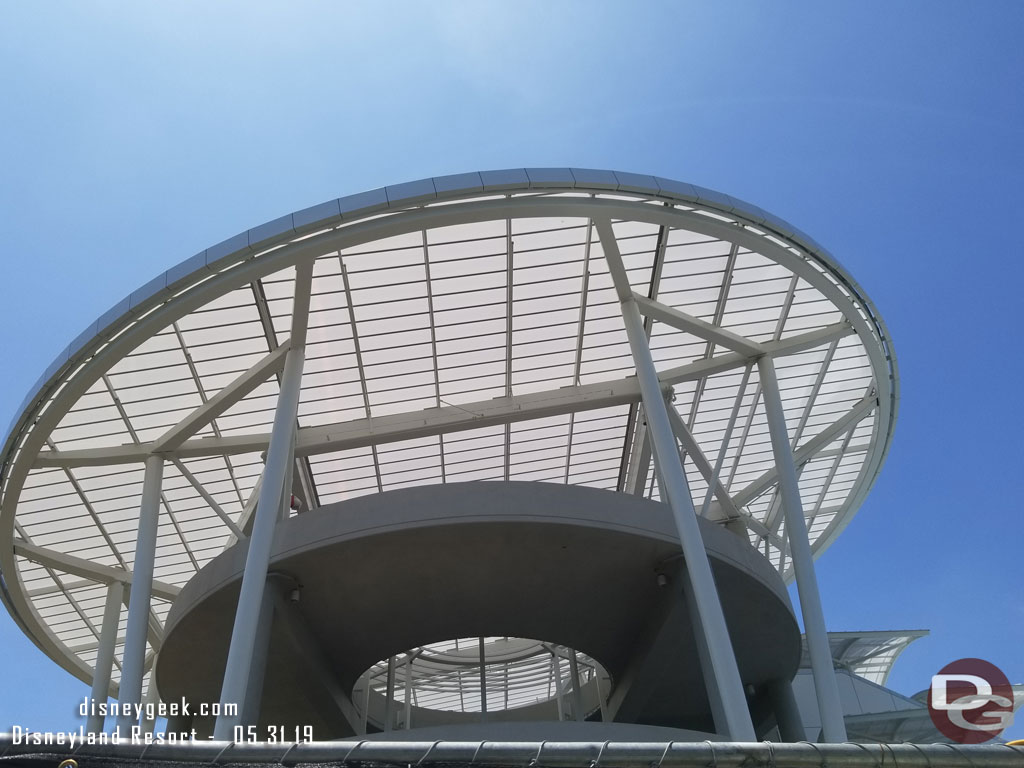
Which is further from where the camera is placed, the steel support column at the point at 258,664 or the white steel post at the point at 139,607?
the white steel post at the point at 139,607

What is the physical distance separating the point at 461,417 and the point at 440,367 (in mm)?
2606

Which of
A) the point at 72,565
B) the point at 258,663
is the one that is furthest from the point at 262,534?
the point at 72,565

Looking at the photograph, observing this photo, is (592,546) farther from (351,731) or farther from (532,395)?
(351,731)

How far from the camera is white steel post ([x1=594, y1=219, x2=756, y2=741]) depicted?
19.1 m

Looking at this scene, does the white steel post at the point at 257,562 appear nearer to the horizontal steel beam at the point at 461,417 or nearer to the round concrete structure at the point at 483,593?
the round concrete structure at the point at 483,593

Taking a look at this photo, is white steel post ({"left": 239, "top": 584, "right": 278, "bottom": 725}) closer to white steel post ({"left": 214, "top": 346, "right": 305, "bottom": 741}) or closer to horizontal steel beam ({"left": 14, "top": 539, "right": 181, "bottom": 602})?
white steel post ({"left": 214, "top": 346, "right": 305, "bottom": 741})

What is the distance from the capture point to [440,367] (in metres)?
30.0

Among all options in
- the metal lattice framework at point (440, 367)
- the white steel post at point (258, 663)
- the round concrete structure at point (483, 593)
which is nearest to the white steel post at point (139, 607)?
the round concrete structure at point (483, 593)

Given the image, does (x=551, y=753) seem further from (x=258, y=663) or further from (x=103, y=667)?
(x=103, y=667)

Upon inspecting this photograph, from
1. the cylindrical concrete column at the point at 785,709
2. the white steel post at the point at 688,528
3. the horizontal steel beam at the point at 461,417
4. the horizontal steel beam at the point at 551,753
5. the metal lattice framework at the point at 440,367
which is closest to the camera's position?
the horizontal steel beam at the point at 551,753

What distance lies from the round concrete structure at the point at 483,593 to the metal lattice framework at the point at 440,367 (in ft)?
8.31

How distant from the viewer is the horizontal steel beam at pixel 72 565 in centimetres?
3073

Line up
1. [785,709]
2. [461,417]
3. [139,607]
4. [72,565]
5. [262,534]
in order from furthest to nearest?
[72,565], [461,417], [785,709], [139,607], [262,534]

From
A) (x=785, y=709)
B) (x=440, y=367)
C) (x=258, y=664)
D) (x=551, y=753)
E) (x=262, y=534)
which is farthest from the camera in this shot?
(x=440, y=367)
